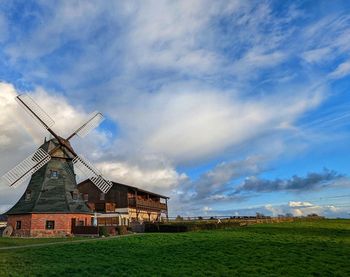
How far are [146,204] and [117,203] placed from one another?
254 inches

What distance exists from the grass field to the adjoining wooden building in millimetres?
25122

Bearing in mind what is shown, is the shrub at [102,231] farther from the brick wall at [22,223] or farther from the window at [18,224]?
the window at [18,224]

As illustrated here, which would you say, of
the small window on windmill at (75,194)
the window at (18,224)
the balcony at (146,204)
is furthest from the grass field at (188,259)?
the balcony at (146,204)

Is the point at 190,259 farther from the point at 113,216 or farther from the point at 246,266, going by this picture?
the point at 113,216

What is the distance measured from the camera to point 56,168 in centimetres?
4194

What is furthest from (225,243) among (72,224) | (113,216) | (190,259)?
(113,216)

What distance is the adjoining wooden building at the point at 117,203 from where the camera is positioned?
5156 cm

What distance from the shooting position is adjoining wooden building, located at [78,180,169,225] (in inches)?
2030

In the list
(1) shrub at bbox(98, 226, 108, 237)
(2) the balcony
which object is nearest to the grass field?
(1) shrub at bbox(98, 226, 108, 237)

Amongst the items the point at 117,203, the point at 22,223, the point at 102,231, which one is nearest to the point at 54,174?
the point at 22,223

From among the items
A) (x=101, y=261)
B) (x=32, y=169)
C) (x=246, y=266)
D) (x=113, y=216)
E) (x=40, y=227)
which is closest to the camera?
(x=246, y=266)

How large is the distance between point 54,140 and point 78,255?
79.4ft

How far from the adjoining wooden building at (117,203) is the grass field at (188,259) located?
82.4 ft

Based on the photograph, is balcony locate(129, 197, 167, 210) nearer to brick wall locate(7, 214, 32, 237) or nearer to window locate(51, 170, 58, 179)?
window locate(51, 170, 58, 179)
